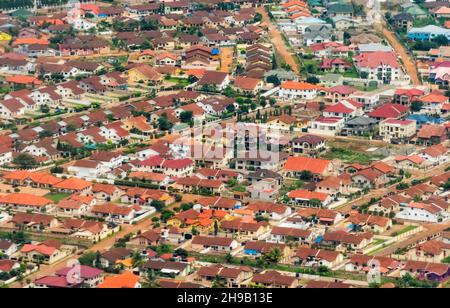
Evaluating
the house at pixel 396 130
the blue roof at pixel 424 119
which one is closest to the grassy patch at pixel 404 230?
the house at pixel 396 130

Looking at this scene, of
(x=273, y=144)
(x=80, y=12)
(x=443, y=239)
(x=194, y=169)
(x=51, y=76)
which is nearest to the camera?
(x=443, y=239)

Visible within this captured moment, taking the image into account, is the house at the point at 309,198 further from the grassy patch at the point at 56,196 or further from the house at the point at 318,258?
the grassy patch at the point at 56,196

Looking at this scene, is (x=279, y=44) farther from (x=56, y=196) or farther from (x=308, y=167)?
(x=56, y=196)

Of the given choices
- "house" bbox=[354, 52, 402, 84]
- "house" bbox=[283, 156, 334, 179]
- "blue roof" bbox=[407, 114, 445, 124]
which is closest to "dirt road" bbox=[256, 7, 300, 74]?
"house" bbox=[354, 52, 402, 84]

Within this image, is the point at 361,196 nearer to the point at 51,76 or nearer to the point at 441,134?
the point at 441,134

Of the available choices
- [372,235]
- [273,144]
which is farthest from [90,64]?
[372,235]

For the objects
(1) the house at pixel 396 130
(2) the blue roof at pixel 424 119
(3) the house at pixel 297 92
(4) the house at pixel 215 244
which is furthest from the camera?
(3) the house at pixel 297 92

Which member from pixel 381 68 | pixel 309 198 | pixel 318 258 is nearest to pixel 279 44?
pixel 381 68
